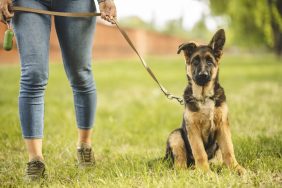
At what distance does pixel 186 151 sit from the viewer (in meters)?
3.86

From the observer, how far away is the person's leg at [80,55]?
12.1ft

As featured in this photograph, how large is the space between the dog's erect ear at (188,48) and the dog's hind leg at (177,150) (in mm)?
714

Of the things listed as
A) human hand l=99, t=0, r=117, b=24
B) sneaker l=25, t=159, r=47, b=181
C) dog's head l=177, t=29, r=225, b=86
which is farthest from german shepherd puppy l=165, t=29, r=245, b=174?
sneaker l=25, t=159, r=47, b=181

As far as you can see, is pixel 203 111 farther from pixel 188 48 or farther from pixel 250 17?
pixel 250 17

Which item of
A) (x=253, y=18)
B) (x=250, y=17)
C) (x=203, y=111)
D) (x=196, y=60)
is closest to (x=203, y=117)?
(x=203, y=111)

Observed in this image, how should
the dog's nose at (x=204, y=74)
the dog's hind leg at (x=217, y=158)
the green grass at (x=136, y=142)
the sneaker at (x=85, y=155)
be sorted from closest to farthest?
the green grass at (x=136, y=142), the dog's nose at (x=204, y=74), the dog's hind leg at (x=217, y=158), the sneaker at (x=85, y=155)

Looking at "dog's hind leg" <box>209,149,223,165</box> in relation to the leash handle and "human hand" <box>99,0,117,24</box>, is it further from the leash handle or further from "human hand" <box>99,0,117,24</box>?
the leash handle

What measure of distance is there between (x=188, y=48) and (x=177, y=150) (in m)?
0.92

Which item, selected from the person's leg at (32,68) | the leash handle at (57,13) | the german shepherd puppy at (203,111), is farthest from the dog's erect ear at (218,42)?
the person's leg at (32,68)

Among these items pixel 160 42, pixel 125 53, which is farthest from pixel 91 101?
pixel 160 42

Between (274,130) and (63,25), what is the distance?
313 cm

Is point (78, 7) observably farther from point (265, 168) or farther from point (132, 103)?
point (132, 103)

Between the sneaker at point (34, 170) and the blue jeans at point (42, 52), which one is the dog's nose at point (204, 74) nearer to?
the blue jeans at point (42, 52)

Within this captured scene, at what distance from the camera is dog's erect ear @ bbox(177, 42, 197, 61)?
→ 3.73m
